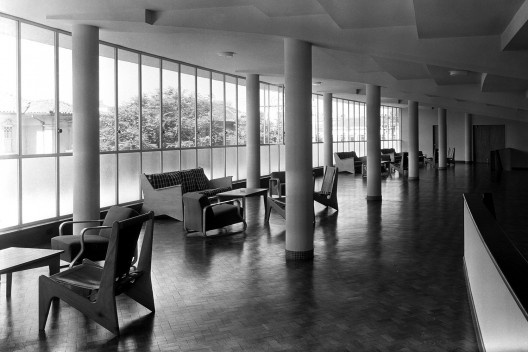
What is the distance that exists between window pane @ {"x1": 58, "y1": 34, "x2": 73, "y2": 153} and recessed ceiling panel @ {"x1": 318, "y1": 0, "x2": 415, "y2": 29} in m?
5.41

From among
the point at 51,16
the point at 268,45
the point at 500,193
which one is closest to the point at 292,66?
the point at 268,45

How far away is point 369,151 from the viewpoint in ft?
45.2

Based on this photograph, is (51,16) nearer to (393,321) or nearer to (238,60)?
(238,60)

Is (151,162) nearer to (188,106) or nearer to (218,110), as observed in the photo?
(188,106)

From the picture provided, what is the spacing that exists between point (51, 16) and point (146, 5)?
1.89 metres

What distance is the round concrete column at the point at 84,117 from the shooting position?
8055 millimetres

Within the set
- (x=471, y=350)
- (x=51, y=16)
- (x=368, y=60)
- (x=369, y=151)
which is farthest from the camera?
(x=369, y=151)

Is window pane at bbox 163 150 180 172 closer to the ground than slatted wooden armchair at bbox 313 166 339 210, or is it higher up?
higher up

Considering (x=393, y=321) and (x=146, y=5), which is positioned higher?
(x=146, y=5)

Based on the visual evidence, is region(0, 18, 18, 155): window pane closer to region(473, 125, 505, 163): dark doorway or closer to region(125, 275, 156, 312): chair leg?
region(125, 275, 156, 312): chair leg

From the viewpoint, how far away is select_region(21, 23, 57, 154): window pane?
852 centimetres

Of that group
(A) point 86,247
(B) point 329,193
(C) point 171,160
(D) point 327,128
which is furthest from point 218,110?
(A) point 86,247

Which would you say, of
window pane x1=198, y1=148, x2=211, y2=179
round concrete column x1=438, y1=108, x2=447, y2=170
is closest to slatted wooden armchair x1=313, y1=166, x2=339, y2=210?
window pane x1=198, y1=148, x2=211, y2=179

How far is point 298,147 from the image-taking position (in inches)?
279
